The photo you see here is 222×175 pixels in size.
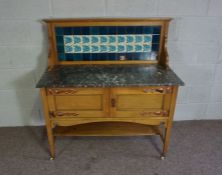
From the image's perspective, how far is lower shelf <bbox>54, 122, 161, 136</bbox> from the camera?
1787mm

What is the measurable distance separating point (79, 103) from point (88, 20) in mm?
709

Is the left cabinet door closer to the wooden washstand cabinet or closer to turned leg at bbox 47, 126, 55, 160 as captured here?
the wooden washstand cabinet

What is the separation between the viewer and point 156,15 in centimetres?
181

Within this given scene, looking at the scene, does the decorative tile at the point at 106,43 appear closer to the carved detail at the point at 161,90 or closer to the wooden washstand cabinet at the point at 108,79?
the wooden washstand cabinet at the point at 108,79

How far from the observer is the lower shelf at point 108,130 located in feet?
5.86

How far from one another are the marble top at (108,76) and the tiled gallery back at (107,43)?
101mm

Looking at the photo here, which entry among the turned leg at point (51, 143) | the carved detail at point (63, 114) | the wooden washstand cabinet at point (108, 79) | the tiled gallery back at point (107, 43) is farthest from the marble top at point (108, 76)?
the turned leg at point (51, 143)

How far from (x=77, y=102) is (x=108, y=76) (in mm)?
312

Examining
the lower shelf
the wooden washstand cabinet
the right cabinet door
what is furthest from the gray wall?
the right cabinet door

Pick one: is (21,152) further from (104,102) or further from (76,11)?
(76,11)

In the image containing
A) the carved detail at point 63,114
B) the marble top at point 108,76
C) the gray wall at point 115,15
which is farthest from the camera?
the gray wall at point 115,15

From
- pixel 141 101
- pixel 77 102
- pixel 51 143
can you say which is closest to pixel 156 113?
pixel 141 101

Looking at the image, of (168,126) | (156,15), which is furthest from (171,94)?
(156,15)

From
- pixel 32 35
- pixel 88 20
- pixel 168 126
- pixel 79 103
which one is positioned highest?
pixel 88 20
